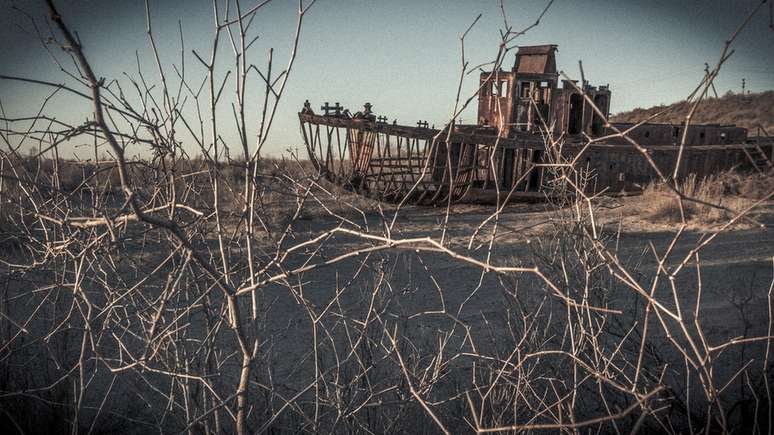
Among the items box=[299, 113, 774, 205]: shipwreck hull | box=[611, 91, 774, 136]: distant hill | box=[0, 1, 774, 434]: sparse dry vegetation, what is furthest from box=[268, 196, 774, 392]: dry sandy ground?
box=[611, 91, 774, 136]: distant hill

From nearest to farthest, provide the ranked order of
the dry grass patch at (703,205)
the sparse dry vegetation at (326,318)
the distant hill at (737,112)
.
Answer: the sparse dry vegetation at (326,318) → the dry grass patch at (703,205) → the distant hill at (737,112)

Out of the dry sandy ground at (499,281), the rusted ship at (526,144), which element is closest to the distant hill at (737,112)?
the rusted ship at (526,144)

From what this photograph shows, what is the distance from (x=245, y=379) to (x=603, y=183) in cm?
1730

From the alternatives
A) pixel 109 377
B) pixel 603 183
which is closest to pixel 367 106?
pixel 603 183

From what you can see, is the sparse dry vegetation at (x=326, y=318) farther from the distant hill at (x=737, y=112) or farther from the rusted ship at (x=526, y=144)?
the distant hill at (x=737, y=112)

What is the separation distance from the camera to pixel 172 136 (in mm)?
2908

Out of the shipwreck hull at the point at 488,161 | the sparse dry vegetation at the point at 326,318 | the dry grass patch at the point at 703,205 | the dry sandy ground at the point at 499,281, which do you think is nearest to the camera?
the sparse dry vegetation at the point at 326,318

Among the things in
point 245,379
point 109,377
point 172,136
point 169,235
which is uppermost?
point 172,136

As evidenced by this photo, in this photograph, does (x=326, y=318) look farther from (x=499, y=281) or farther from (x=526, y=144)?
(x=526, y=144)

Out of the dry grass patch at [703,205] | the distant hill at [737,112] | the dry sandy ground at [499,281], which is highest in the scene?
the distant hill at [737,112]

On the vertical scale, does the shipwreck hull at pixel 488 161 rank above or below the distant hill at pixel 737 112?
below

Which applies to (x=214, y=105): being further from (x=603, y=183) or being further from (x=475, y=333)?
(x=603, y=183)

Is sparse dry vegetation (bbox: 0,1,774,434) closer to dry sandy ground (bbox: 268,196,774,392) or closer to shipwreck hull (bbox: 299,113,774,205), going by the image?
dry sandy ground (bbox: 268,196,774,392)

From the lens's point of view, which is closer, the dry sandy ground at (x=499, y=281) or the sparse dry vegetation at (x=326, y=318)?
the sparse dry vegetation at (x=326, y=318)
